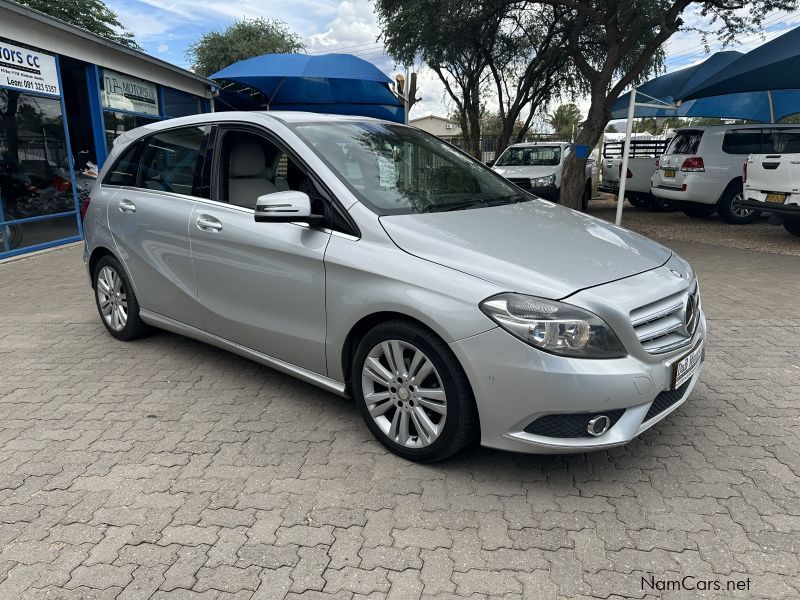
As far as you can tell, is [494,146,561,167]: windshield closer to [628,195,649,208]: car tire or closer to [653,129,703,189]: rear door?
[628,195,649,208]: car tire

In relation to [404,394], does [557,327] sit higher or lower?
higher

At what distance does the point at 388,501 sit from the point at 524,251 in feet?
4.31

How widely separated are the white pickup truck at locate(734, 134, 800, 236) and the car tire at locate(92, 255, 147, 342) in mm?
8817

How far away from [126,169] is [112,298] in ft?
3.32

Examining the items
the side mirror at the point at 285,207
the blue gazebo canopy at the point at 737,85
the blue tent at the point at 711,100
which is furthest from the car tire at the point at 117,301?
the blue tent at the point at 711,100

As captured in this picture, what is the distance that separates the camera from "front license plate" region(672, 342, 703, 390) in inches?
107

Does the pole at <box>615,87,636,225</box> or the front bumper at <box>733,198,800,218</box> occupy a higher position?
the pole at <box>615,87,636,225</box>

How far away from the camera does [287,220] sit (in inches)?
120

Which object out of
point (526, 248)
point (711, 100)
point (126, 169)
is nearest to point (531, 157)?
point (711, 100)

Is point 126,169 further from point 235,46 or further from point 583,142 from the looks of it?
point 235,46

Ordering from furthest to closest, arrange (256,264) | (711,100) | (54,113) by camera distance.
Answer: (711,100) → (54,113) → (256,264)

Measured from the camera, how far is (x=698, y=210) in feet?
40.9

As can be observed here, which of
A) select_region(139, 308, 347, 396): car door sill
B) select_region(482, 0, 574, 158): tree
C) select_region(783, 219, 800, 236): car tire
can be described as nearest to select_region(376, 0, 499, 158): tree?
select_region(482, 0, 574, 158): tree

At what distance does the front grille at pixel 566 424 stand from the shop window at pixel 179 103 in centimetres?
1168
